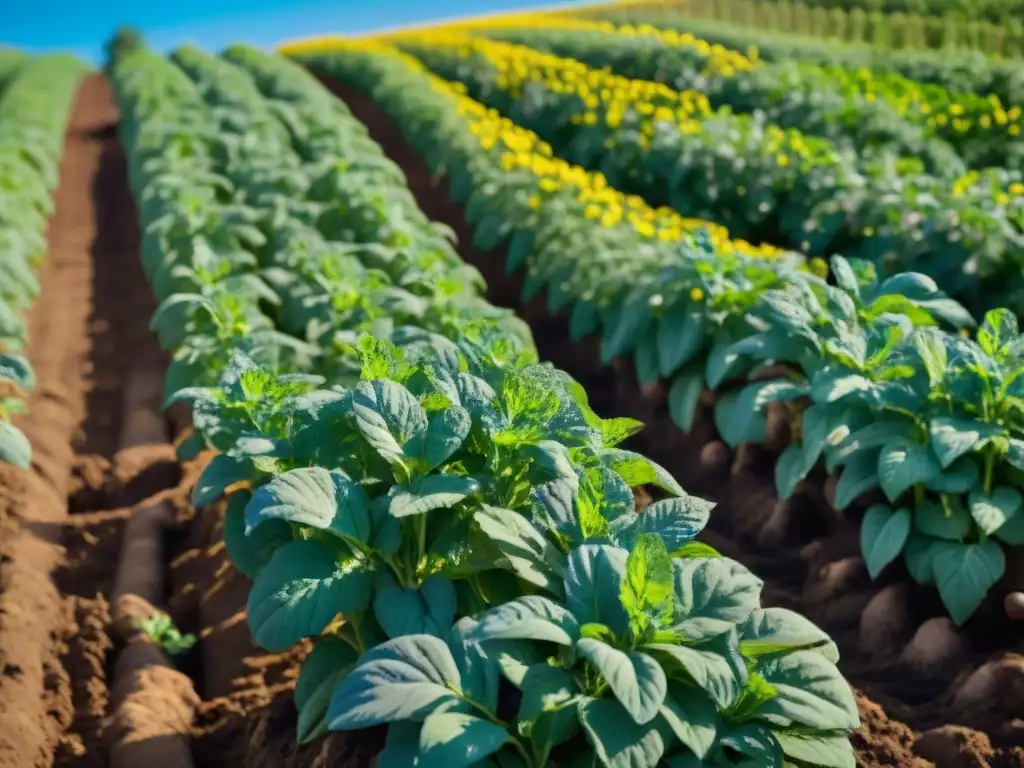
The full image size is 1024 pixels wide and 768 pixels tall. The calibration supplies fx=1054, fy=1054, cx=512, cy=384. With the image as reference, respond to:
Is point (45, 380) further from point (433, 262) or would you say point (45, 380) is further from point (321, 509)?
point (321, 509)

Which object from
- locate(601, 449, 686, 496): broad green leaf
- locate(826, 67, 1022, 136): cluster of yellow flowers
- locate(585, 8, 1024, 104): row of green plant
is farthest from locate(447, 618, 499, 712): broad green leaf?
locate(585, 8, 1024, 104): row of green plant

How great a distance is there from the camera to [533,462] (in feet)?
7.97

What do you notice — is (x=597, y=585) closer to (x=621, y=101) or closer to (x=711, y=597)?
(x=711, y=597)

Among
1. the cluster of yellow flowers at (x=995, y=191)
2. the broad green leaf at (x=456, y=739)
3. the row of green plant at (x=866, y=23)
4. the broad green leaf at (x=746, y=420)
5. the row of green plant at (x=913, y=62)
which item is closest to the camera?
the broad green leaf at (x=456, y=739)

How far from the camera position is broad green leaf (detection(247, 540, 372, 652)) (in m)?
2.12

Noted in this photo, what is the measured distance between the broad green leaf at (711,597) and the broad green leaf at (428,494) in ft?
1.55

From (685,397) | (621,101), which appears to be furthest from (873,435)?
(621,101)

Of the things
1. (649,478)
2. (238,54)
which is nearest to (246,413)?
(649,478)

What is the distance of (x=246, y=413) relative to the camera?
2.85m

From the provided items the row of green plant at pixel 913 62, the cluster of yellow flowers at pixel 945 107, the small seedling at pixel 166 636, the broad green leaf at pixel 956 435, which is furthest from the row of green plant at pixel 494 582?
the row of green plant at pixel 913 62

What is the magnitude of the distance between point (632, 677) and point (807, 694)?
43 centimetres

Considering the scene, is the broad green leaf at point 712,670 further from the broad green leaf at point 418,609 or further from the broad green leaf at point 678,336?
the broad green leaf at point 678,336

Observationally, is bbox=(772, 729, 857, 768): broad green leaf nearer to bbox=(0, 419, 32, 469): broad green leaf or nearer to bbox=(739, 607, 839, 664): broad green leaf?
bbox=(739, 607, 839, 664): broad green leaf

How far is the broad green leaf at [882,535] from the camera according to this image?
3.05 metres
